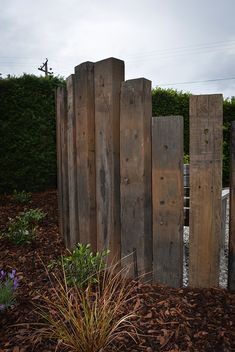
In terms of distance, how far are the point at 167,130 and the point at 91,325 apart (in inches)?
52.3

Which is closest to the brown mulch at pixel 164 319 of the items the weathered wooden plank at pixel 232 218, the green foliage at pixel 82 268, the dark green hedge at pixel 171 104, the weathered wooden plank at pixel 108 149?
the weathered wooden plank at pixel 232 218

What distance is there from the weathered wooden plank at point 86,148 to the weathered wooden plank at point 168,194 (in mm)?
632

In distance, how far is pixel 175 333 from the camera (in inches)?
74.0

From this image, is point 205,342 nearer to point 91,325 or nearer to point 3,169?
point 91,325

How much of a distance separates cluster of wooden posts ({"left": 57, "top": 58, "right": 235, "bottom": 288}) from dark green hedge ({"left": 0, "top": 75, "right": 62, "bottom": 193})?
16.0 ft

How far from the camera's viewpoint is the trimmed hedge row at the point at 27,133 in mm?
7309

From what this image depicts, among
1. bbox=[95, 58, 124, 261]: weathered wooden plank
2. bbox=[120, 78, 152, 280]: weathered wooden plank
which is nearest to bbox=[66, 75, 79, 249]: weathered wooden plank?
bbox=[95, 58, 124, 261]: weathered wooden plank

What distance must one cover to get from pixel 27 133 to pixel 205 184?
5.77m

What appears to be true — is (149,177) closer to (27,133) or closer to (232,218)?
(232,218)

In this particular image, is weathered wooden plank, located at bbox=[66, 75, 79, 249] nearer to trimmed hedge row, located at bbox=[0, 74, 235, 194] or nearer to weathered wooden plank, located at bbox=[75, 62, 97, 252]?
weathered wooden plank, located at bbox=[75, 62, 97, 252]

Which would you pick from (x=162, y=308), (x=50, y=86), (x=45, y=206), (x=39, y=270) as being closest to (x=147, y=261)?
(x=162, y=308)

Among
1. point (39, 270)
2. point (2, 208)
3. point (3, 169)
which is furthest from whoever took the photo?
point (3, 169)

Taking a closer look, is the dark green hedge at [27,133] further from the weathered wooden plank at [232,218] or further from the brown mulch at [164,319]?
the weathered wooden plank at [232,218]

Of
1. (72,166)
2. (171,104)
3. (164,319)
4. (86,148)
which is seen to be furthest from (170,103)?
(164,319)
